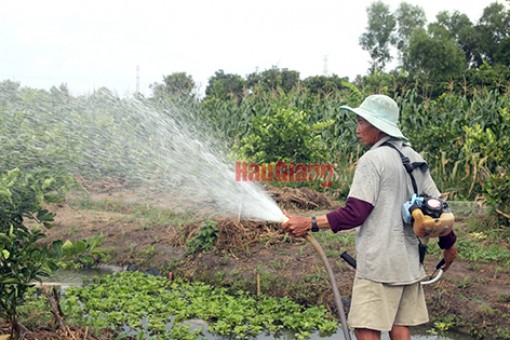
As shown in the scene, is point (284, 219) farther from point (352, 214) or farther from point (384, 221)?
point (384, 221)

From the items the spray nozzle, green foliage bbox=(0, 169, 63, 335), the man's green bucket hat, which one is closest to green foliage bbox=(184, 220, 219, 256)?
green foliage bbox=(0, 169, 63, 335)

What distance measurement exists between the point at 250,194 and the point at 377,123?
4.13 feet

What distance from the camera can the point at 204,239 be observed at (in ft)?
22.2

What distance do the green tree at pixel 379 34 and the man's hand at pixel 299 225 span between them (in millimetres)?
49731

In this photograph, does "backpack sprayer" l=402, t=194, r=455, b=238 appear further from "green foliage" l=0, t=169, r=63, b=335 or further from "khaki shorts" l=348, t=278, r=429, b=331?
"green foliage" l=0, t=169, r=63, b=335

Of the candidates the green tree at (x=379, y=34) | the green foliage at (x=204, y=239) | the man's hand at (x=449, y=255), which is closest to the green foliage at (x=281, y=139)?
the green foliage at (x=204, y=239)

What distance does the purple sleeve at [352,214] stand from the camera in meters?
3.22

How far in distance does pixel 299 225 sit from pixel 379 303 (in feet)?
2.01

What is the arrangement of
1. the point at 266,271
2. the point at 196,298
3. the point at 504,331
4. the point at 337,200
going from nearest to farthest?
1. the point at 504,331
2. the point at 196,298
3. the point at 266,271
4. the point at 337,200

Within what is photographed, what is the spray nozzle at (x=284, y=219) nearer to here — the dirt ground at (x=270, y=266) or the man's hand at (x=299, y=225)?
the man's hand at (x=299, y=225)

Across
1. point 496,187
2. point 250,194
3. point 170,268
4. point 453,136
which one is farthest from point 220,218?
point 453,136

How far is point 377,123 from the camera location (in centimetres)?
337

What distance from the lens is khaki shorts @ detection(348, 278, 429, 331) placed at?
130 inches

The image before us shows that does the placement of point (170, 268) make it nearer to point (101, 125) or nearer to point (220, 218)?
point (220, 218)
